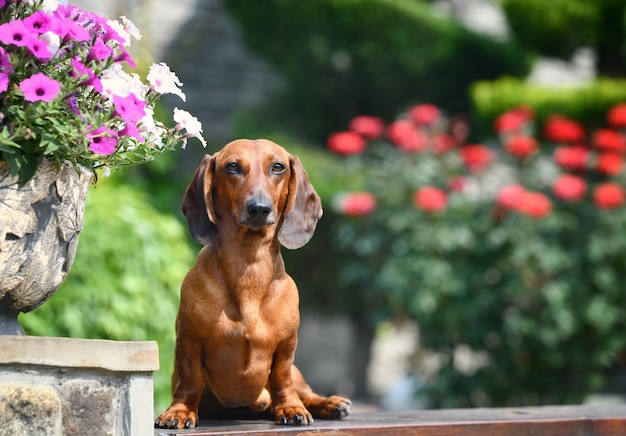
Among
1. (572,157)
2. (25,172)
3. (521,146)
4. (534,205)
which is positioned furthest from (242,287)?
(572,157)

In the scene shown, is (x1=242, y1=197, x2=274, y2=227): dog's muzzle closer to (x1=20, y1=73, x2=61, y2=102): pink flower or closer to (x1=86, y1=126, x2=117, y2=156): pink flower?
(x1=86, y1=126, x2=117, y2=156): pink flower

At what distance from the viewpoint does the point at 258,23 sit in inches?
338

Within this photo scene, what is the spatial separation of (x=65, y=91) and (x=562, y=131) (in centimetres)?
513

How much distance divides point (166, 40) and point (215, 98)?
78cm

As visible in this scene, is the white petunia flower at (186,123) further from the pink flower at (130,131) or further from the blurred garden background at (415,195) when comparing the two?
the blurred garden background at (415,195)

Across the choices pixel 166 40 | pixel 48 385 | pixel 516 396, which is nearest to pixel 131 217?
pixel 48 385

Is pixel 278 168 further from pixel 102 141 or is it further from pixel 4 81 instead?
pixel 4 81

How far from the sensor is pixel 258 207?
2.42m

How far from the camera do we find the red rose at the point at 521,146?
6.56m

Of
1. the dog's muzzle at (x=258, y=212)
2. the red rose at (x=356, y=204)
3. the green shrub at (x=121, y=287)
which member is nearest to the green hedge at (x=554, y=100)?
the red rose at (x=356, y=204)

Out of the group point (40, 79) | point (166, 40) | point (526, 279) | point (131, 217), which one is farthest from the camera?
point (166, 40)

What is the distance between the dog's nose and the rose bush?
386 centimetres

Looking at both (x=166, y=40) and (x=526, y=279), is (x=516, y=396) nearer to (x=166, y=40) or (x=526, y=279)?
(x=526, y=279)

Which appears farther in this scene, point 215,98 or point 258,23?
point 215,98
